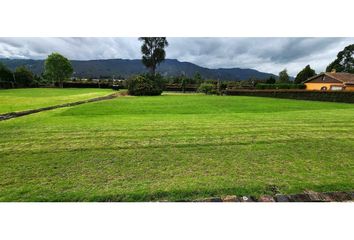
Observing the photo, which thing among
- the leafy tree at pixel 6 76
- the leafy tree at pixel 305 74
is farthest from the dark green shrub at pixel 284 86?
the leafy tree at pixel 6 76

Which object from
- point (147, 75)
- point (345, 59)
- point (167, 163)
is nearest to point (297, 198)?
point (167, 163)

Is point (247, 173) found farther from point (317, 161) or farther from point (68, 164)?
point (68, 164)

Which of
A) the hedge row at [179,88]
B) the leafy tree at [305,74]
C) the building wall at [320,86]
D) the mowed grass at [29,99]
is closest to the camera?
the mowed grass at [29,99]

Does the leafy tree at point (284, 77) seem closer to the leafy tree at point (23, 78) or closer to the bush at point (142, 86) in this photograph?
the bush at point (142, 86)

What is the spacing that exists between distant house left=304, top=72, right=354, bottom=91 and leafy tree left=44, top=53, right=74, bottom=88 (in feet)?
156

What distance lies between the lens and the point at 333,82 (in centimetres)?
2803

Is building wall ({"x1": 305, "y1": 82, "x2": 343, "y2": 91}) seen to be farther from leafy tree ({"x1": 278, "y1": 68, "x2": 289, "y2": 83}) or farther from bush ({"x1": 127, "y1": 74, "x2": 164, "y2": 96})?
bush ({"x1": 127, "y1": 74, "x2": 164, "y2": 96})

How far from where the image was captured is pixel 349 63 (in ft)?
160

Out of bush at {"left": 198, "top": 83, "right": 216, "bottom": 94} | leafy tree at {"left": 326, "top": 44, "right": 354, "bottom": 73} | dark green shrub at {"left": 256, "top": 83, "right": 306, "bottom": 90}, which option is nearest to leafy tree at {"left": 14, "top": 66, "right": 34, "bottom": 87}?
bush at {"left": 198, "top": 83, "right": 216, "bottom": 94}

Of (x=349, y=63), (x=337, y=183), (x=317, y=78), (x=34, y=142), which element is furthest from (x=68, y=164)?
(x=349, y=63)

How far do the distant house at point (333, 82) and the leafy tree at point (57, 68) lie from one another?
156 feet

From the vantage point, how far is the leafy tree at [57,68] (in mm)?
39200

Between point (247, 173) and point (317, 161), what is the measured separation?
1.71 meters

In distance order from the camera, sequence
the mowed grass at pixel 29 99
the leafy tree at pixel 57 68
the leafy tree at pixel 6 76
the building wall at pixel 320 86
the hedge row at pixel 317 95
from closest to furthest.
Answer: the mowed grass at pixel 29 99 < the hedge row at pixel 317 95 < the leafy tree at pixel 6 76 < the building wall at pixel 320 86 < the leafy tree at pixel 57 68
